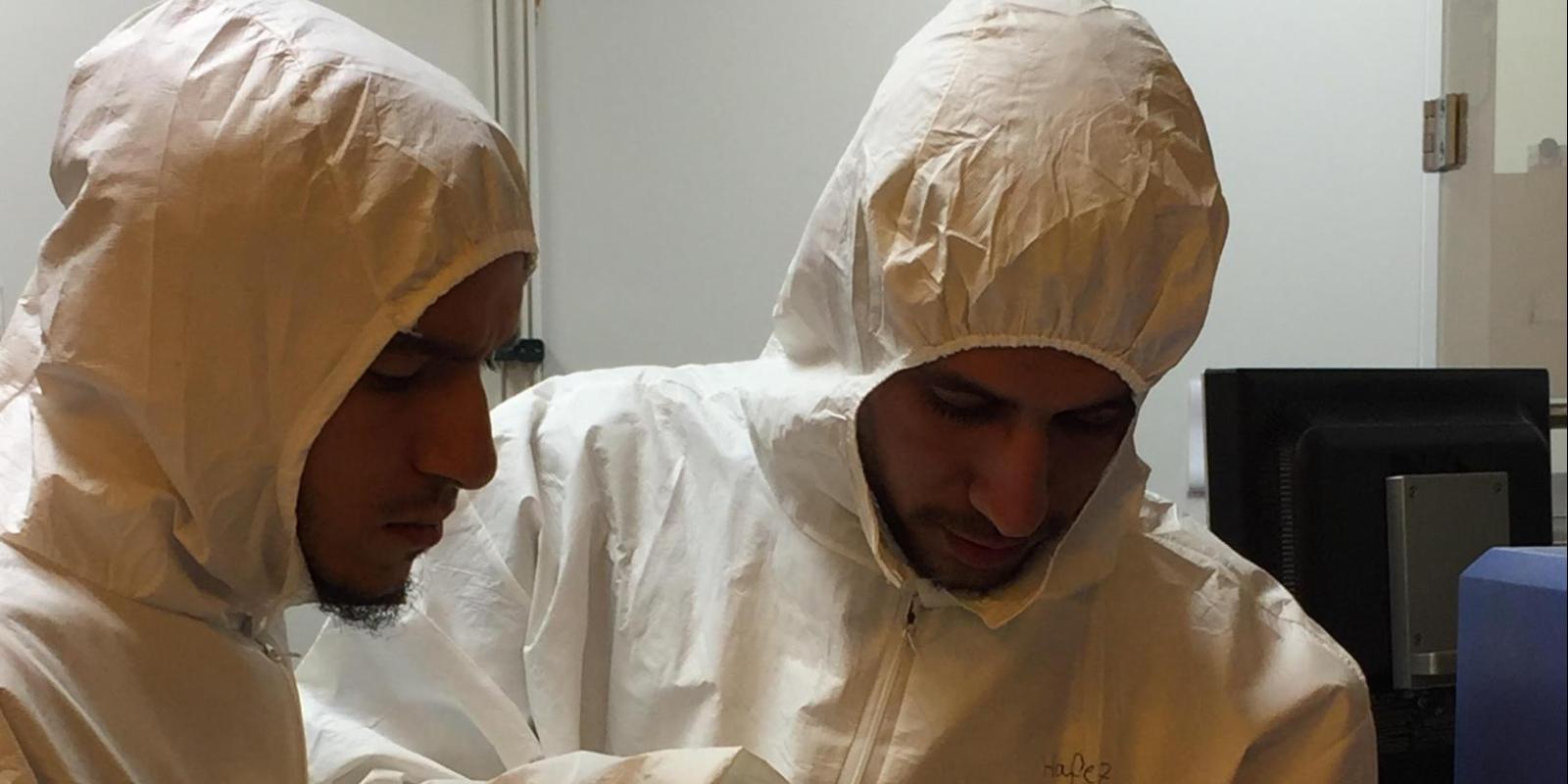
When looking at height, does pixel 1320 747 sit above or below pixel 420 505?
below

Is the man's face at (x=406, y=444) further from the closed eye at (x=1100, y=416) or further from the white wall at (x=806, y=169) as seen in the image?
the white wall at (x=806, y=169)

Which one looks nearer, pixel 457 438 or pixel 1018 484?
pixel 457 438

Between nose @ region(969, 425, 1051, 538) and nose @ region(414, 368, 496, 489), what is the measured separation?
15.0 inches

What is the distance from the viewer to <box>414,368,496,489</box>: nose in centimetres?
83

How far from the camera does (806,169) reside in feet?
7.55

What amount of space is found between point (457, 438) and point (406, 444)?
3 cm

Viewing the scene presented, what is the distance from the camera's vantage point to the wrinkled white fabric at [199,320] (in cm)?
74

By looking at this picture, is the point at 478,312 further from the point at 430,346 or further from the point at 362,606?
the point at 362,606

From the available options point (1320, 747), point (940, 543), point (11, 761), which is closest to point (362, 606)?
point (11, 761)

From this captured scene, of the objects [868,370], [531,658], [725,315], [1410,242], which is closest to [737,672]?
[531,658]

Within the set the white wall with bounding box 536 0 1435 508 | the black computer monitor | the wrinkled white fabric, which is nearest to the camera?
the wrinkled white fabric

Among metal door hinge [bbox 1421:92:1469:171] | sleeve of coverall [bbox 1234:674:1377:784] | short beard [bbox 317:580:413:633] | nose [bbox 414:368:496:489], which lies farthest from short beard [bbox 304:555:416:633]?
metal door hinge [bbox 1421:92:1469:171]

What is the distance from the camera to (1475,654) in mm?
812

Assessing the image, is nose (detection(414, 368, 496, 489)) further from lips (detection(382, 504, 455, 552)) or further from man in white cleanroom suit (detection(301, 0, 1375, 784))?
man in white cleanroom suit (detection(301, 0, 1375, 784))
